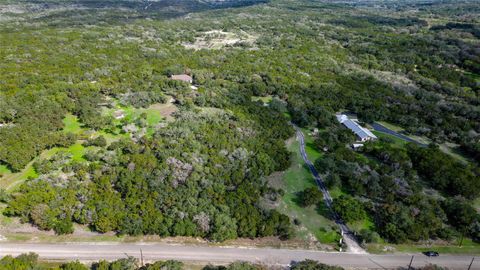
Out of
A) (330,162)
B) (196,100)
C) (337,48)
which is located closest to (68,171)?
(196,100)

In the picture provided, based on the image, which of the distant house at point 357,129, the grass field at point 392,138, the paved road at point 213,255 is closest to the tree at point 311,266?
the paved road at point 213,255

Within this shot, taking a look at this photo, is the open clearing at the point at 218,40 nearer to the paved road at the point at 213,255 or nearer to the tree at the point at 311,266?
the paved road at the point at 213,255

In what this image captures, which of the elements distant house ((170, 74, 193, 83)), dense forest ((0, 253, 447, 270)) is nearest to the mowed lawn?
dense forest ((0, 253, 447, 270))

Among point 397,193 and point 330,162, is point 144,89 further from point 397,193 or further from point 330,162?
point 397,193

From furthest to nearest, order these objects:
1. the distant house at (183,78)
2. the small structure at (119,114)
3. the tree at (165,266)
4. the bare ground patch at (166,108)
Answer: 1. the distant house at (183,78)
2. the bare ground patch at (166,108)
3. the small structure at (119,114)
4. the tree at (165,266)

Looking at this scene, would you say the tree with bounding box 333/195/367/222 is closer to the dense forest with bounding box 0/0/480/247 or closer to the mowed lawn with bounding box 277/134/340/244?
the dense forest with bounding box 0/0/480/247

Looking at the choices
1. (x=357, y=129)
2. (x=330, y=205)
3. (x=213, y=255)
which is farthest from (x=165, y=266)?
(x=357, y=129)
